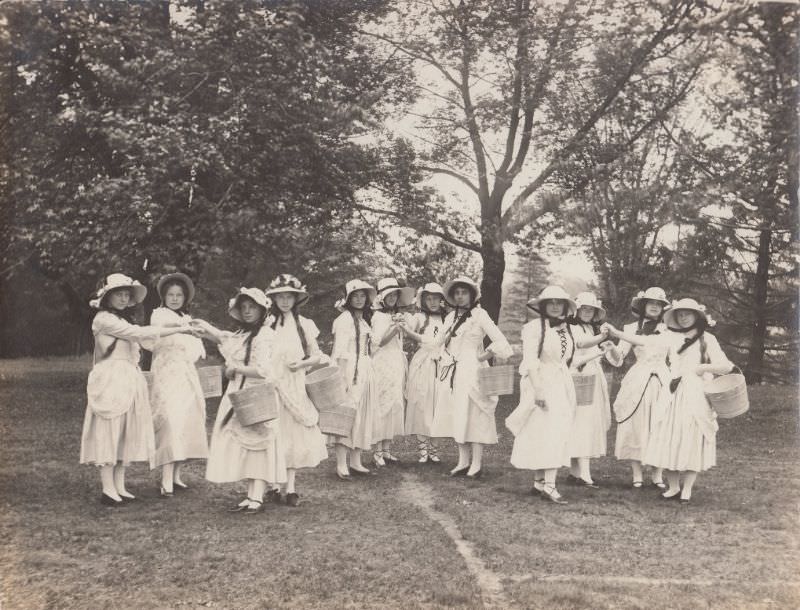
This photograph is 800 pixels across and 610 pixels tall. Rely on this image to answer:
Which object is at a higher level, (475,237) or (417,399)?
(475,237)

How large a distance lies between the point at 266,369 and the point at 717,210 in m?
10.7

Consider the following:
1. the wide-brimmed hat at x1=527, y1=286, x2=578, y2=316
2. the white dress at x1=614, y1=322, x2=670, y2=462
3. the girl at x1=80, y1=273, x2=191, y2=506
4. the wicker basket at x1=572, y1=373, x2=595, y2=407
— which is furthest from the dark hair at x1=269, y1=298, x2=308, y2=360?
the white dress at x1=614, y1=322, x2=670, y2=462

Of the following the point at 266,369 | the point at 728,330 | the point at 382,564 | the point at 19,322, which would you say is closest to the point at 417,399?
the point at 266,369

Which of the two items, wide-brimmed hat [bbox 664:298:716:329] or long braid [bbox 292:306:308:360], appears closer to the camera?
long braid [bbox 292:306:308:360]

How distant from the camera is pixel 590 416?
31.3 feet

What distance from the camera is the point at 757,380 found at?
64.6 ft

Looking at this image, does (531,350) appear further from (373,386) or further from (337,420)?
(373,386)

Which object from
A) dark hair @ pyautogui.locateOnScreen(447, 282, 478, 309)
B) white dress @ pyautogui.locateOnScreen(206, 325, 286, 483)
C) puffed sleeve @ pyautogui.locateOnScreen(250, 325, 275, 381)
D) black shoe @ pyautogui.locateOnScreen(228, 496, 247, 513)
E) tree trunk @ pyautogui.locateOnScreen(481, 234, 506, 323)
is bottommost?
black shoe @ pyautogui.locateOnScreen(228, 496, 247, 513)

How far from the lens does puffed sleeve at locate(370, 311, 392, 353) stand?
34.1ft

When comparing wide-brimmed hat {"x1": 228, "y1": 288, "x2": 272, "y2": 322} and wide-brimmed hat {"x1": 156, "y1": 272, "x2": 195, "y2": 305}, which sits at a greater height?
wide-brimmed hat {"x1": 156, "y1": 272, "x2": 195, "y2": 305}

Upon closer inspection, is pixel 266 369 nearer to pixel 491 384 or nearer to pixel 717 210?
pixel 491 384

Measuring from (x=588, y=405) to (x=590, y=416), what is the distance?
0.62 ft

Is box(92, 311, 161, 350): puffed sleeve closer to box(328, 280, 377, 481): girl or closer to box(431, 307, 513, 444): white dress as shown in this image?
box(328, 280, 377, 481): girl

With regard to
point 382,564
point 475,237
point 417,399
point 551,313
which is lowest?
point 382,564
